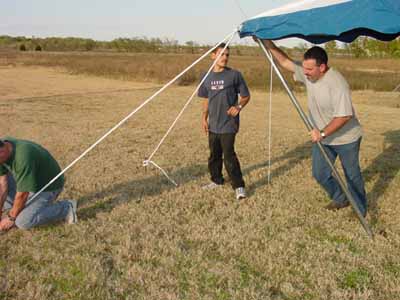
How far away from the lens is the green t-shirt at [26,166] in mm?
3547

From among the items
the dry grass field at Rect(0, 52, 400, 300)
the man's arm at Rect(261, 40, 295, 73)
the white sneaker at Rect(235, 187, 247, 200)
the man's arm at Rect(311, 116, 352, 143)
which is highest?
the man's arm at Rect(261, 40, 295, 73)

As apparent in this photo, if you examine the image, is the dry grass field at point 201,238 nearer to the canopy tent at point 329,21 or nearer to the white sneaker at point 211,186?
the white sneaker at point 211,186

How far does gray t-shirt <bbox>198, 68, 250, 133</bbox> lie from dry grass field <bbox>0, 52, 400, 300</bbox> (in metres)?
0.89

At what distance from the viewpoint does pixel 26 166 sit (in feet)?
11.7

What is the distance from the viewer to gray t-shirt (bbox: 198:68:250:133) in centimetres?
482

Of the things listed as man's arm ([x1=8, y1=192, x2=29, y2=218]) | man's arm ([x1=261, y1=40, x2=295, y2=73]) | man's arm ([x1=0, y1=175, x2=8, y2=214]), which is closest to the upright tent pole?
man's arm ([x1=261, y1=40, x2=295, y2=73])

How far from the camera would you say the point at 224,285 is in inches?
125

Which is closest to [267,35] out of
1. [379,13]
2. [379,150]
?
[379,13]

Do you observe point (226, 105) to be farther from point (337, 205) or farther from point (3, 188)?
point (3, 188)

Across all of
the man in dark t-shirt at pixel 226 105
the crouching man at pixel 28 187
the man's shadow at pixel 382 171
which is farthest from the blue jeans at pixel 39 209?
the man's shadow at pixel 382 171

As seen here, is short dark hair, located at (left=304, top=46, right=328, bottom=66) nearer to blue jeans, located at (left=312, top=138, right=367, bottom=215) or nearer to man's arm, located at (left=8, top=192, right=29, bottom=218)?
blue jeans, located at (left=312, top=138, right=367, bottom=215)

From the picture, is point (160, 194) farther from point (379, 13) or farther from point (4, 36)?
point (4, 36)

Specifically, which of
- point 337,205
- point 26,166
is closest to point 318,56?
point 337,205

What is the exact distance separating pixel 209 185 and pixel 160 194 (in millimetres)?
670
